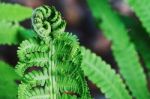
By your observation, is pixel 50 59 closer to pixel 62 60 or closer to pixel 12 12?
pixel 62 60

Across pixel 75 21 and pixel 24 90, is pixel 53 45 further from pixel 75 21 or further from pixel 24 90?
pixel 75 21

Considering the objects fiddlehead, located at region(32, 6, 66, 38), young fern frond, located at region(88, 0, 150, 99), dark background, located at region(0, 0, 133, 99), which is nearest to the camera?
fiddlehead, located at region(32, 6, 66, 38)

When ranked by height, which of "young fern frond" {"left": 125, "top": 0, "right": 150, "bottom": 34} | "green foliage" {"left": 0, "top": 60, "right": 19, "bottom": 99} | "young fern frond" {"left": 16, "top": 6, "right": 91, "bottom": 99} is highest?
"young fern frond" {"left": 125, "top": 0, "right": 150, "bottom": 34}

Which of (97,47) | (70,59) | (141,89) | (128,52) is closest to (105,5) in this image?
(128,52)

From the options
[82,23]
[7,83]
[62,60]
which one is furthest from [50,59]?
[82,23]

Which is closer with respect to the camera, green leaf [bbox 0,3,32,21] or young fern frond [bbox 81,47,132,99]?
young fern frond [bbox 81,47,132,99]

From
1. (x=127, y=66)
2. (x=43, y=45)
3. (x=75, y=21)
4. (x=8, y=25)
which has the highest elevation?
(x=75, y=21)

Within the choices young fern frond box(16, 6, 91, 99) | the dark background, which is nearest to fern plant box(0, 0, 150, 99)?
young fern frond box(16, 6, 91, 99)

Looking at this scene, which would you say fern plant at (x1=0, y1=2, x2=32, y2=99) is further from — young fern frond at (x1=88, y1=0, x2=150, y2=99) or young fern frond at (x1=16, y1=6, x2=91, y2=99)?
young fern frond at (x1=16, y1=6, x2=91, y2=99)
